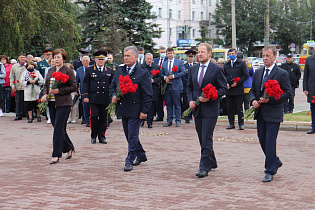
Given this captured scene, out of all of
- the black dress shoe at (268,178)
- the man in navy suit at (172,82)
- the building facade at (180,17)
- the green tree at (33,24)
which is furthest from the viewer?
the building facade at (180,17)

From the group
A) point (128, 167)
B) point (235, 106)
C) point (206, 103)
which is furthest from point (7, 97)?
point (206, 103)

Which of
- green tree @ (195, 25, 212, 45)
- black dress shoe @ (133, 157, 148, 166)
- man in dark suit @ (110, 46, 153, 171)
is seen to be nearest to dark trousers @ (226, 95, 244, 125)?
black dress shoe @ (133, 157, 148, 166)

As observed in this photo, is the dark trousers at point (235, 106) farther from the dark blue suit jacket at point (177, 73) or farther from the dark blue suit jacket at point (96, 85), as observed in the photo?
the dark blue suit jacket at point (96, 85)

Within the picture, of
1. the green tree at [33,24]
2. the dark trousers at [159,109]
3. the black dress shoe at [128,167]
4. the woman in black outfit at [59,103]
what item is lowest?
the black dress shoe at [128,167]

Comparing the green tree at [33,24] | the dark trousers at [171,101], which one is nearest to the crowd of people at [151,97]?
the dark trousers at [171,101]

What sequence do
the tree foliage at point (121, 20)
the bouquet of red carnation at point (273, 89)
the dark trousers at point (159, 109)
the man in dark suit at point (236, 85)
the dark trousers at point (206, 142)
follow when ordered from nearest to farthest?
the bouquet of red carnation at point (273, 89), the dark trousers at point (206, 142), the man in dark suit at point (236, 85), the dark trousers at point (159, 109), the tree foliage at point (121, 20)

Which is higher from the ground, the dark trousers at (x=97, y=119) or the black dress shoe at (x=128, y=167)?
the dark trousers at (x=97, y=119)

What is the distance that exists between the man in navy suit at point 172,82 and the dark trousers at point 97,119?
136 inches

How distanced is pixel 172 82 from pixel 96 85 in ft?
12.5

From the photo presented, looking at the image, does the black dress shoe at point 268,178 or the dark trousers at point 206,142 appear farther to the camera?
the dark trousers at point 206,142

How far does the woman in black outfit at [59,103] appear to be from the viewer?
903 cm

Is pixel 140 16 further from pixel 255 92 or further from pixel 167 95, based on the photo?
pixel 255 92

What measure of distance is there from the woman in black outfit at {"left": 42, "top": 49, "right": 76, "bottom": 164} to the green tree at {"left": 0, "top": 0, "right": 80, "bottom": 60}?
1413 centimetres

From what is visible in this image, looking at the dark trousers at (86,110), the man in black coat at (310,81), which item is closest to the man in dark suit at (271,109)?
the man in black coat at (310,81)
